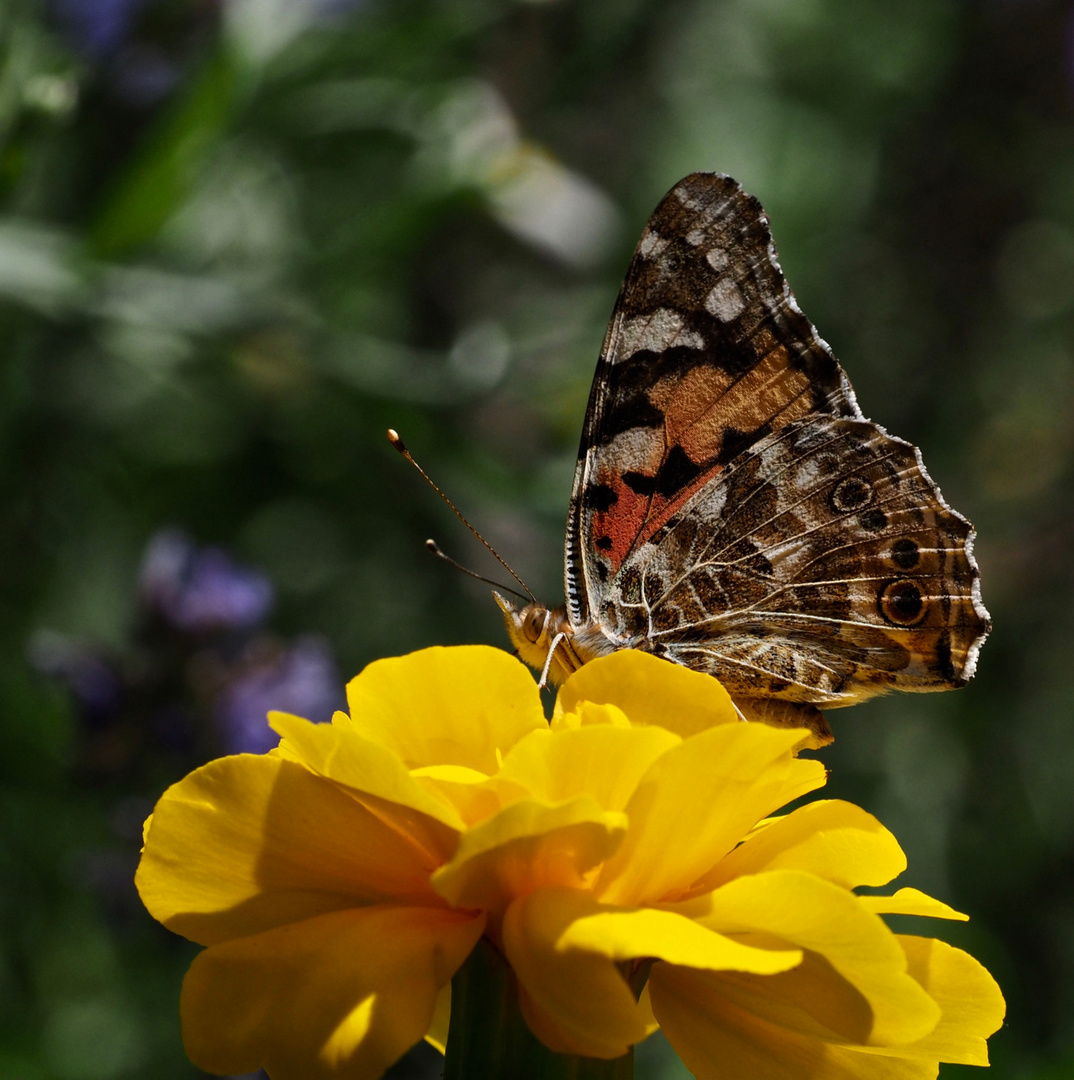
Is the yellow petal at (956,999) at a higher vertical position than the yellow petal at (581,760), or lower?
lower

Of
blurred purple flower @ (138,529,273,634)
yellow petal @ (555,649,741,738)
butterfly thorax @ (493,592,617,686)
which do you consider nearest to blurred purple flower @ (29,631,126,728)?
blurred purple flower @ (138,529,273,634)

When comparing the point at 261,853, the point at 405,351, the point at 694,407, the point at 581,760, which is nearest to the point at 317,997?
the point at 261,853

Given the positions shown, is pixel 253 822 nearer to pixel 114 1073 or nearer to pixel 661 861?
pixel 661 861

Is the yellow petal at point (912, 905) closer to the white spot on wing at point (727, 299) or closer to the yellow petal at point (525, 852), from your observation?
the yellow petal at point (525, 852)

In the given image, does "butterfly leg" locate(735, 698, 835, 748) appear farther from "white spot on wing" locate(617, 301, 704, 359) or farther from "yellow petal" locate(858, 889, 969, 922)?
"yellow petal" locate(858, 889, 969, 922)

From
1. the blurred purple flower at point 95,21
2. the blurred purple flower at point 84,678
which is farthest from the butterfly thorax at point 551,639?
the blurred purple flower at point 95,21

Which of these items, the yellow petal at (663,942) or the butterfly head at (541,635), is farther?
the butterfly head at (541,635)

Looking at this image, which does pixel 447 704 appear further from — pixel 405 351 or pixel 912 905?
pixel 405 351

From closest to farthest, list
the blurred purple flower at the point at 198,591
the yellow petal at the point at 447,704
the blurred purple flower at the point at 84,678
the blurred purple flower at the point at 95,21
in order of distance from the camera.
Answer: the yellow petal at the point at 447,704, the blurred purple flower at the point at 84,678, the blurred purple flower at the point at 198,591, the blurred purple flower at the point at 95,21
